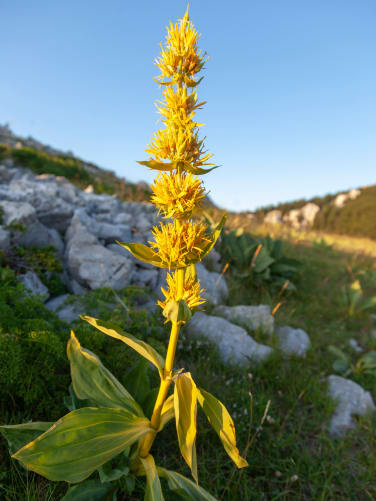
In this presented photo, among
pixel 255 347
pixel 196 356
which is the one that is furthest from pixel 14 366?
pixel 255 347

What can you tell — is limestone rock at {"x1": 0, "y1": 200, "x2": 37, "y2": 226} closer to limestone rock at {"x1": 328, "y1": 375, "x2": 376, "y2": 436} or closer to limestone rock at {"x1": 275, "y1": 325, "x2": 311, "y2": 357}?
limestone rock at {"x1": 275, "y1": 325, "x2": 311, "y2": 357}

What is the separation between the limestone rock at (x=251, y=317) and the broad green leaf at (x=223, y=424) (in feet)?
8.69

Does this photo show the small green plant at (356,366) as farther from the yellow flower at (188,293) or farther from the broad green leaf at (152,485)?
the yellow flower at (188,293)

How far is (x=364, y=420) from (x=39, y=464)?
3.05 m

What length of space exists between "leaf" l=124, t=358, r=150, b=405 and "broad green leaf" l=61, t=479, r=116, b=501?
518mm

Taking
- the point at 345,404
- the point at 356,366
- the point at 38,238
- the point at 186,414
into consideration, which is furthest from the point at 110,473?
the point at 356,366

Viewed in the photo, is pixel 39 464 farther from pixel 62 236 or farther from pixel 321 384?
pixel 62 236

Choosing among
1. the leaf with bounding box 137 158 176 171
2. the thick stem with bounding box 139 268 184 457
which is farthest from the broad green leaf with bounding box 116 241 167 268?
the leaf with bounding box 137 158 176 171

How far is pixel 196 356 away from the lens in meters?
3.29

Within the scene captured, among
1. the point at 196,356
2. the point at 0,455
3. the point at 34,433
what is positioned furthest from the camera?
the point at 196,356

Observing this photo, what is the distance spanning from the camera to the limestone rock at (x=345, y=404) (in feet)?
9.62

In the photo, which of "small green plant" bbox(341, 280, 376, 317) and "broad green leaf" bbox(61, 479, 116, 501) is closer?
"broad green leaf" bbox(61, 479, 116, 501)

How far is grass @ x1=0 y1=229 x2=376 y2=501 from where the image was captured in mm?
2029

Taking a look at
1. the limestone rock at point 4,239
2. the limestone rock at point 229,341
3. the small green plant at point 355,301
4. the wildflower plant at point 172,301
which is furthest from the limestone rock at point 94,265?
the small green plant at point 355,301
